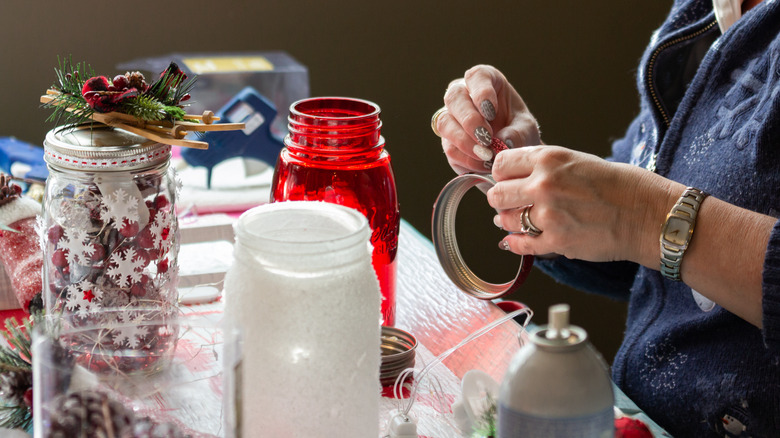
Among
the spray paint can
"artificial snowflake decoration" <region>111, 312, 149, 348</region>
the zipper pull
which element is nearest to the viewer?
the spray paint can

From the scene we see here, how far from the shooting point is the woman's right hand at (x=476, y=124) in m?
0.93

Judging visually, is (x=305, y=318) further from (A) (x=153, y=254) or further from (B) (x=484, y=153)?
(B) (x=484, y=153)

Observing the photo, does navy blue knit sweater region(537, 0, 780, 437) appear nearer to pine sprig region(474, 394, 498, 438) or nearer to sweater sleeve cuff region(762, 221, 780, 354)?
sweater sleeve cuff region(762, 221, 780, 354)

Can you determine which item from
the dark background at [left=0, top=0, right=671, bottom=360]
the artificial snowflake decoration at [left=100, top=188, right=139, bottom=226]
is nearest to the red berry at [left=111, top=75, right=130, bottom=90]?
the artificial snowflake decoration at [left=100, top=188, right=139, bottom=226]

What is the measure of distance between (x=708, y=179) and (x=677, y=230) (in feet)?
0.64

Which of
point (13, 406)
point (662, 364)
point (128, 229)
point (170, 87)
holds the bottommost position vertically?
point (662, 364)

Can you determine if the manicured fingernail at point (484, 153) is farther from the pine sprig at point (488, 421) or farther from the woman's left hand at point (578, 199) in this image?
the pine sprig at point (488, 421)

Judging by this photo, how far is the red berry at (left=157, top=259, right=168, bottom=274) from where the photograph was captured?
0.74m

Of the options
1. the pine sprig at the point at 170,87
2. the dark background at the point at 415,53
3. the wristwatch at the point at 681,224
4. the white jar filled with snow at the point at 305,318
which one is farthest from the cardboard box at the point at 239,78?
the white jar filled with snow at the point at 305,318

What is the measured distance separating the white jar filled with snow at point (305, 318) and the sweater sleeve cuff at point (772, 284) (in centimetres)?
38

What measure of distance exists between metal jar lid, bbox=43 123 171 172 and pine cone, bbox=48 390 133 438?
0.25 meters

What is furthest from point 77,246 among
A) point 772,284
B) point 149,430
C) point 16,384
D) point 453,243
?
point 772,284

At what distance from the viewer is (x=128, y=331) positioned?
57 cm

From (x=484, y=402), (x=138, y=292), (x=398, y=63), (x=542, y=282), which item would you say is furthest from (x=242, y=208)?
(x=542, y=282)
